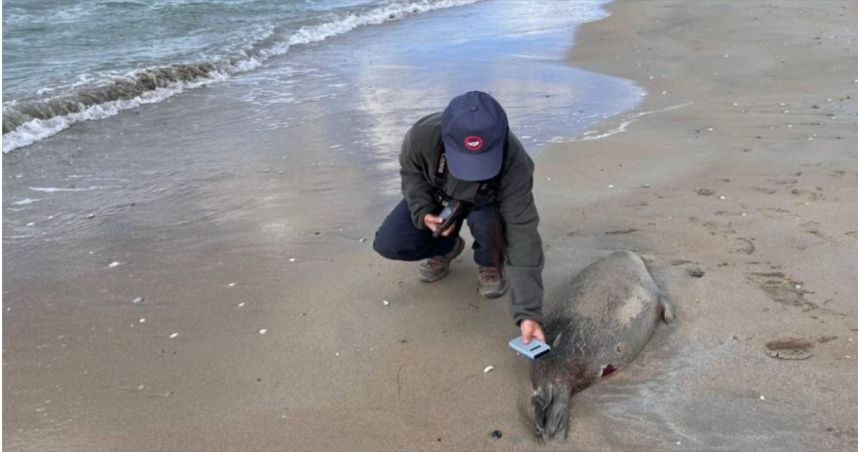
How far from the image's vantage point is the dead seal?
2.91 m

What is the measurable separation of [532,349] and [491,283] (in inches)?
38.2

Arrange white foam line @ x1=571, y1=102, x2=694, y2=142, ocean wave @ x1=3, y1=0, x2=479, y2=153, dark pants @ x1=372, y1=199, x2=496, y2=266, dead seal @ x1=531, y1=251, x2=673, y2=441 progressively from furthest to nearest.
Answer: ocean wave @ x1=3, y1=0, x2=479, y2=153
white foam line @ x1=571, y1=102, x2=694, y2=142
dark pants @ x1=372, y1=199, x2=496, y2=266
dead seal @ x1=531, y1=251, x2=673, y2=441

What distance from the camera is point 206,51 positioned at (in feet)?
38.0

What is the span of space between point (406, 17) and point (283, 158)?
10.9m

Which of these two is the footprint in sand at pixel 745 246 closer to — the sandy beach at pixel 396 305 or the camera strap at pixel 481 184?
the sandy beach at pixel 396 305

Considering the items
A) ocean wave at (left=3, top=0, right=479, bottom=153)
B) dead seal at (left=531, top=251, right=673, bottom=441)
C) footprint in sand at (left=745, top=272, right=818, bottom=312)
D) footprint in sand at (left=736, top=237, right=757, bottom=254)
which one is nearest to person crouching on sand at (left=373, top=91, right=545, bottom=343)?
dead seal at (left=531, top=251, right=673, bottom=441)

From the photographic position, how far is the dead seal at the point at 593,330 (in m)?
2.91

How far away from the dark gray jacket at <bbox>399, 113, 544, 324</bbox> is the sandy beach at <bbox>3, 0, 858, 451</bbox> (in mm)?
423

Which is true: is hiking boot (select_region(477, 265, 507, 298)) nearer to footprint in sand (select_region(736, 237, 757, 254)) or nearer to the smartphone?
the smartphone

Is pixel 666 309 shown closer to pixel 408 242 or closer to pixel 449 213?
pixel 449 213

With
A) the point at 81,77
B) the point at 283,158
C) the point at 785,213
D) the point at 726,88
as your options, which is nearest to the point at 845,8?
the point at 726,88

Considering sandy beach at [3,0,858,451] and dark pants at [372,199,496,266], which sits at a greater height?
dark pants at [372,199,496,266]

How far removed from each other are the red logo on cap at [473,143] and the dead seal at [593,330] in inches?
38.2

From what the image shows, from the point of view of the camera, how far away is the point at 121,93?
28.7ft
